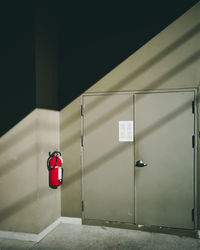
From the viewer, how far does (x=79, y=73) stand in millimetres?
3584

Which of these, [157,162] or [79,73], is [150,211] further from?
[79,73]

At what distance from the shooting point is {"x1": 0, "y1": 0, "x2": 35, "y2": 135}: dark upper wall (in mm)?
3080

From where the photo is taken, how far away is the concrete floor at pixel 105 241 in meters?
2.92

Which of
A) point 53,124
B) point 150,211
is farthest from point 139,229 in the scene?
point 53,124

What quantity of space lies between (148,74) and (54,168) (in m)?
2.02

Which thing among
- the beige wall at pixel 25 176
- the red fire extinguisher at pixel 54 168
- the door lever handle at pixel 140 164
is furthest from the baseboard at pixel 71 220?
the door lever handle at pixel 140 164

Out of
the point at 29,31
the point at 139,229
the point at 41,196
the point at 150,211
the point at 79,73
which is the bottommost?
the point at 139,229

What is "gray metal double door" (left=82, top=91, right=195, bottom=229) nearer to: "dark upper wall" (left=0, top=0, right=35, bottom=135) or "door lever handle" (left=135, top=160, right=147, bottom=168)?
"door lever handle" (left=135, top=160, right=147, bottom=168)

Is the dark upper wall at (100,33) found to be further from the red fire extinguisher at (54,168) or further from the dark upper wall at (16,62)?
the red fire extinguisher at (54,168)

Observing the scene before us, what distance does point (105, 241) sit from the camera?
3.07 meters

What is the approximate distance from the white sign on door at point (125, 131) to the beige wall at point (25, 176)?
1156 mm

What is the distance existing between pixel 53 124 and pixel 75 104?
480 millimetres

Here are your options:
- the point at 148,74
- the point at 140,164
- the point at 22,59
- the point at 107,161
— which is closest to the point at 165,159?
the point at 140,164

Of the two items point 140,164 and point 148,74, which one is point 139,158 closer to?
point 140,164
